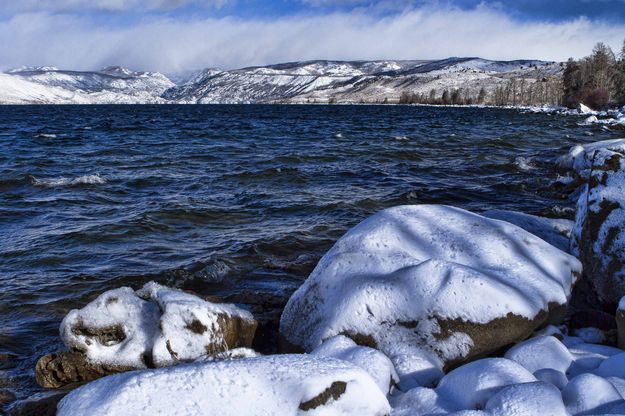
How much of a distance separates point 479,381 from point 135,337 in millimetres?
3201

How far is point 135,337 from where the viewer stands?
5090 millimetres

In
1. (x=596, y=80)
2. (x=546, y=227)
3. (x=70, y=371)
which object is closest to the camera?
(x=70, y=371)

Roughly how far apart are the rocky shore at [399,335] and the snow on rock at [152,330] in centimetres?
1

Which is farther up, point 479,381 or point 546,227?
point 546,227

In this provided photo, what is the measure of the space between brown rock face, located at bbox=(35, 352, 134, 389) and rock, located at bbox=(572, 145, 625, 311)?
5.09m

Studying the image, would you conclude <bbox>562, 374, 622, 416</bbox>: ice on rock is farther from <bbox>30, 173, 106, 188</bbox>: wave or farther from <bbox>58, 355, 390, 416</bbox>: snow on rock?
<bbox>30, 173, 106, 188</bbox>: wave

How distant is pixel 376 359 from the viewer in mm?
4102

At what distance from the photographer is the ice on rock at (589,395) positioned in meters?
3.36

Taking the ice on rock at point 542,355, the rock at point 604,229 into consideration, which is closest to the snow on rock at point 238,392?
the ice on rock at point 542,355

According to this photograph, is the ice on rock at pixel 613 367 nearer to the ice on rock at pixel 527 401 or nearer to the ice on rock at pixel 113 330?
the ice on rock at pixel 527 401

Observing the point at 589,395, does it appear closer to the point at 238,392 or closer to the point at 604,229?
the point at 238,392

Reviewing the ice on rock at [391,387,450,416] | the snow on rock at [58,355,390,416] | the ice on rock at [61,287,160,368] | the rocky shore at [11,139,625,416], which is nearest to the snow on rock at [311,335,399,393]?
the rocky shore at [11,139,625,416]

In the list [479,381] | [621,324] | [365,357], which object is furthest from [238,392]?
[621,324]

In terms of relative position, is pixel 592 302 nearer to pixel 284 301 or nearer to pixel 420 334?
pixel 420 334
